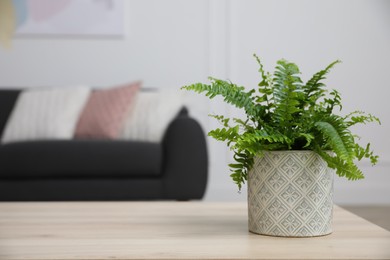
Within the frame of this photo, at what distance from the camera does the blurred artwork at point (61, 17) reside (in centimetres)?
445

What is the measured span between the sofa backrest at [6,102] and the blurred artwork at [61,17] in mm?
635

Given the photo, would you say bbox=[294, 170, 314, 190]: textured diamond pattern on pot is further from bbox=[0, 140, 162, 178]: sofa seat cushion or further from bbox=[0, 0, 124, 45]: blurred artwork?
bbox=[0, 0, 124, 45]: blurred artwork

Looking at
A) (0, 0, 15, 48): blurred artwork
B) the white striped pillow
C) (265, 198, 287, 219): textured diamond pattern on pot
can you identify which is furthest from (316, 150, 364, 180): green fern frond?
(0, 0, 15, 48): blurred artwork

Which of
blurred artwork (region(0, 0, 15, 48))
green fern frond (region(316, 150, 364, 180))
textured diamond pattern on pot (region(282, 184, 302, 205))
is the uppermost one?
blurred artwork (region(0, 0, 15, 48))

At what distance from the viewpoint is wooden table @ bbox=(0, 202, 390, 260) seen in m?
0.98

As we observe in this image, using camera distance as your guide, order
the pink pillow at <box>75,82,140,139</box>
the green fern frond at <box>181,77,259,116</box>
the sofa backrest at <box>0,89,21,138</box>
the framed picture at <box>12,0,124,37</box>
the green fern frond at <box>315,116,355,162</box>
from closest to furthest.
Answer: the green fern frond at <box>315,116,355,162</box>
the green fern frond at <box>181,77,259,116</box>
the pink pillow at <box>75,82,140,139</box>
the sofa backrest at <box>0,89,21,138</box>
the framed picture at <box>12,0,124,37</box>

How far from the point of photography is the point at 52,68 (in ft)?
14.7

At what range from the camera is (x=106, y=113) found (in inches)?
145

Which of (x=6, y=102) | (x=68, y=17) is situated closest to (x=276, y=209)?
(x=6, y=102)

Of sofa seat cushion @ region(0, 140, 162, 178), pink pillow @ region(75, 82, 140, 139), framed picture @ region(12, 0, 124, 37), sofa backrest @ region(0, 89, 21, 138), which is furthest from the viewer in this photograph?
framed picture @ region(12, 0, 124, 37)

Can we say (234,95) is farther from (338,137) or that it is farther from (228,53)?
(228,53)

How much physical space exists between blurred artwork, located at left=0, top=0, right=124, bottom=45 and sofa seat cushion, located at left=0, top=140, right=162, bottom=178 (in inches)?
58.7

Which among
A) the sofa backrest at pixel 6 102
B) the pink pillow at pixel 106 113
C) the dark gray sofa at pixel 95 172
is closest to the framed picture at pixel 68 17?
the sofa backrest at pixel 6 102

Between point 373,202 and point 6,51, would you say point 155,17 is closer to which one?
point 6,51
